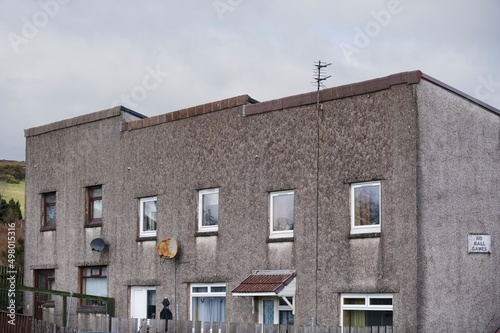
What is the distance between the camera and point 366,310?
17156mm

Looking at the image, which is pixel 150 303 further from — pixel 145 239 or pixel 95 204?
pixel 95 204

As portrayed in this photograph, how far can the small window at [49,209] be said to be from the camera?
82.5 ft

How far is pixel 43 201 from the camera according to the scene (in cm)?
2542

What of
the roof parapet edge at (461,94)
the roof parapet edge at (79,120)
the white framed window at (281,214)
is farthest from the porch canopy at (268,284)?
the roof parapet edge at (79,120)

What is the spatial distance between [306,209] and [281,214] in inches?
37.0

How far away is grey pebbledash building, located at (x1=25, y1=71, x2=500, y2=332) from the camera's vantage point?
16.7m

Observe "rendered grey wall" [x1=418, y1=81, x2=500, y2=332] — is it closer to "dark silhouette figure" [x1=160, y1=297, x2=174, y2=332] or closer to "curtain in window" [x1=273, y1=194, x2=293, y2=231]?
"curtain in window" [x1=273, y1=194, x2=293, y2=231]

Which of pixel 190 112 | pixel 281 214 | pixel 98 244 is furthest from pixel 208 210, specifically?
pixel 98 244

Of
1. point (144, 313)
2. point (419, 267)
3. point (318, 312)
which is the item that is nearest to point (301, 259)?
point (318, 312)

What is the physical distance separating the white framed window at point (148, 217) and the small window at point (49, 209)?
4.20 meters

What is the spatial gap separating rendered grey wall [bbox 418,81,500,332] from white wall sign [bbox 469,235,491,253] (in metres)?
0.13

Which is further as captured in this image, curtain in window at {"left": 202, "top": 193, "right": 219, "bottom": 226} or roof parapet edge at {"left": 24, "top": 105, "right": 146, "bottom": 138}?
roof parapet edge at {"left": 24, "top": 105, "right": 146, "bottom": 138}

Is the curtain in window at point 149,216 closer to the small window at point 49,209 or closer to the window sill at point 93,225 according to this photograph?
the window sill at point 93,225

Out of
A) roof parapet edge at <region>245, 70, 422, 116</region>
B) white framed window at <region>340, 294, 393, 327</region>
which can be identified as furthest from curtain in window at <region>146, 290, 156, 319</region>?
white framed window at <region>340, 294, 393, 327</region>
